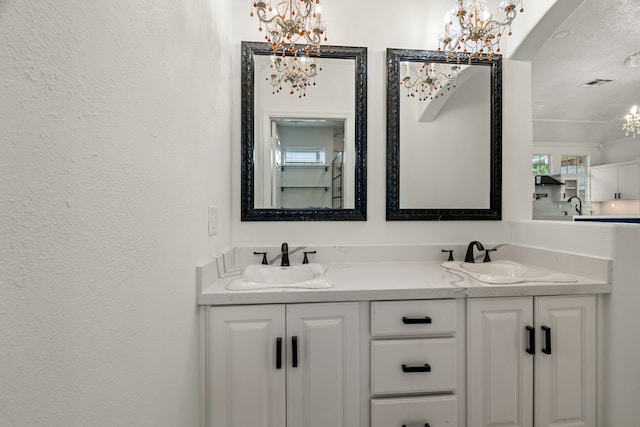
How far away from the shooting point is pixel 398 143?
5.83 feet

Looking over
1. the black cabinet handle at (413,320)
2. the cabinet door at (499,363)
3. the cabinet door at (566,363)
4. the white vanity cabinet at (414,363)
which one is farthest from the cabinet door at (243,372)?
the cabinet door at (566,363)

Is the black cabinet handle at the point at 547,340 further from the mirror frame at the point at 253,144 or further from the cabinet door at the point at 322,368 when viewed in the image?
the mirror frame at the point at 253,144

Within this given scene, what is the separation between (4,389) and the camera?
1.18 feet

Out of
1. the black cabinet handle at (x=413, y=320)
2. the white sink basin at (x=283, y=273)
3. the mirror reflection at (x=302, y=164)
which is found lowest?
the black cabinet handle at (x=413, y=320)

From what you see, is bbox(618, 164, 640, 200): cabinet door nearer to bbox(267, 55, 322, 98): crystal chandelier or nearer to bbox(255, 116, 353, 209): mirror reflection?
bbox(255, 116, 353, 209): mirror reflection

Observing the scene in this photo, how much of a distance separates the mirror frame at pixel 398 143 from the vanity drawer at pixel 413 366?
0.79 metres

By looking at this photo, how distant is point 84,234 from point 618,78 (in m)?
5.62

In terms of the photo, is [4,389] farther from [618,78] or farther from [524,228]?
[618,78]

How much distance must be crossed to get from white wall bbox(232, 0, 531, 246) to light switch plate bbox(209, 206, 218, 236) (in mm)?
335

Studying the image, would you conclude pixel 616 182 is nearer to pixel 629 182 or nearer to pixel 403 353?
pixel 629 182

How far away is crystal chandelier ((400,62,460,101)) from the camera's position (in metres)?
1.79

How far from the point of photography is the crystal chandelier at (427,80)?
1786 mm

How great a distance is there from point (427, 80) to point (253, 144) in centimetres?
117

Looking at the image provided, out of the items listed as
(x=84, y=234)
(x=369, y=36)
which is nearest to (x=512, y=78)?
(x=369, y=36)
